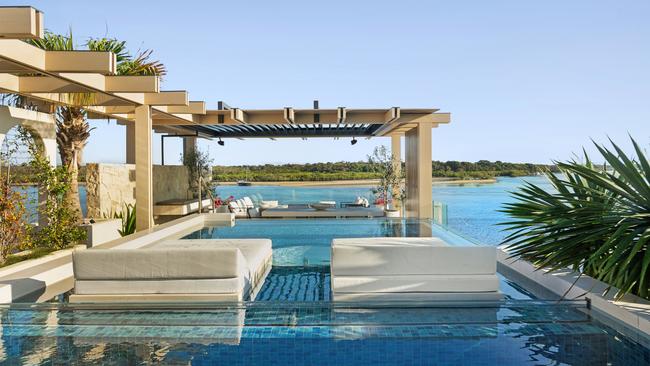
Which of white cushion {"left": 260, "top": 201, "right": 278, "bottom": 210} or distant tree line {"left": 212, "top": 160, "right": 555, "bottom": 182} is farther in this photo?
distant tree line {"left": 212, "top": 160, "right": 555, "bottom": 182}

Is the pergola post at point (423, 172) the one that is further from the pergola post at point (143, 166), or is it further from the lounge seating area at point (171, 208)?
the lounge seating area at point (171, 208)

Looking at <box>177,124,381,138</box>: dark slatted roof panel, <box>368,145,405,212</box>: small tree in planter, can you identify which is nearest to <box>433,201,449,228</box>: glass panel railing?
<box>368,145,405,212</box>: small tree in planter

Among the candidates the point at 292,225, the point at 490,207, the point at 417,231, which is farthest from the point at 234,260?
the point at 490,207

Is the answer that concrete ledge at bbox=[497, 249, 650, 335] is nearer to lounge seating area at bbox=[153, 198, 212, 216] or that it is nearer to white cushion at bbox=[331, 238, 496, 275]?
white cushion at bbox=[331, 238, 496, 275]

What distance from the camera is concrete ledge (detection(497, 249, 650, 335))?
172 inches

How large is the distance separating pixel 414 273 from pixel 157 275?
2.85 meters

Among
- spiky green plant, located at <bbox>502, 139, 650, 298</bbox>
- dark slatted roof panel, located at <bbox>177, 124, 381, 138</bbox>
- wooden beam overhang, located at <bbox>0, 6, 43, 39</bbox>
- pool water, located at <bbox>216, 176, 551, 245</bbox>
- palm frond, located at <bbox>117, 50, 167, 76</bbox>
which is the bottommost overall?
pool water, located at <bbox>216, 176, 551, 245</bbox>

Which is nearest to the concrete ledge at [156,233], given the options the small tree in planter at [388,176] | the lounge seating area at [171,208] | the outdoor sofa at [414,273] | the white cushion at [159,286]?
the white cushion at [159,286]

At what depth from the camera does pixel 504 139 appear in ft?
121

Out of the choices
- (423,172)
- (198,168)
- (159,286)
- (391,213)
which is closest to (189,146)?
(198,168)

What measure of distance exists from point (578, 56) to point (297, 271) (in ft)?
76.5

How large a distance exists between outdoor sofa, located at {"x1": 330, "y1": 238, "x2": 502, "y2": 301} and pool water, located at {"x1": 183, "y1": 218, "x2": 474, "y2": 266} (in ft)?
7.40

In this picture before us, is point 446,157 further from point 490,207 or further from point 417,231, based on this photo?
point 417,231

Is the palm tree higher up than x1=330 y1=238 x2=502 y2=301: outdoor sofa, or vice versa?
the palm tree
